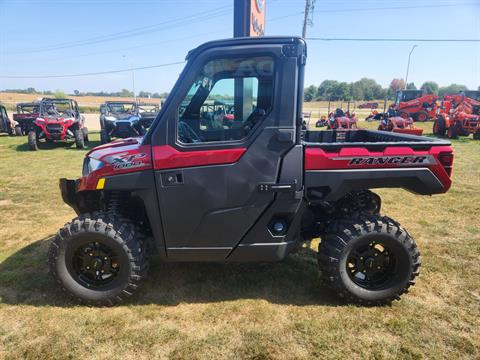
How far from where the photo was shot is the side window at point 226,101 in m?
2.63

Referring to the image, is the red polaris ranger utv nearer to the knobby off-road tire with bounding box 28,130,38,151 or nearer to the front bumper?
the front bumper

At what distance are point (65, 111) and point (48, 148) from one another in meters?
1.80

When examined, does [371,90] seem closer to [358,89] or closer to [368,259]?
[358,89]

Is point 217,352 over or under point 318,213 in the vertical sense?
under

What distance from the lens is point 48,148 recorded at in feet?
43.2

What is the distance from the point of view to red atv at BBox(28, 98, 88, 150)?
1260 cm

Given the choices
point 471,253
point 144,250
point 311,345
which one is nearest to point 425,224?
point 471,253

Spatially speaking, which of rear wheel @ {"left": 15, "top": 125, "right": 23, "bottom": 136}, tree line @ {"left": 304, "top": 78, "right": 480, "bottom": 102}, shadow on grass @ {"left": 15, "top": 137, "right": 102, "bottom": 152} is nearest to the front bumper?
shadow on grass @ {"left": 15, "top": 137, "right": 102, "bottom": 152}

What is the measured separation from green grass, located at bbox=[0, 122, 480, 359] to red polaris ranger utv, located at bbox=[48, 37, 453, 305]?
23 cm

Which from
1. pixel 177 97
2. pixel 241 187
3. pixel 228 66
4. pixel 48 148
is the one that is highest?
pixel 228 66

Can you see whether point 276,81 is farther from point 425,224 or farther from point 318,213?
point 425,224

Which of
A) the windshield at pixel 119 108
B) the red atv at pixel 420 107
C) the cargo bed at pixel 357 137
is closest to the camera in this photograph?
the cargo bed at pixel 357 137

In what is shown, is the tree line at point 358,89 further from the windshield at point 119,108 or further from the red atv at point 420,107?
the windshield at point 119,108

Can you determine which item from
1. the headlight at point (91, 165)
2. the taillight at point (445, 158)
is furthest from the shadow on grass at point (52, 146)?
the taillight at point (445, 158)
